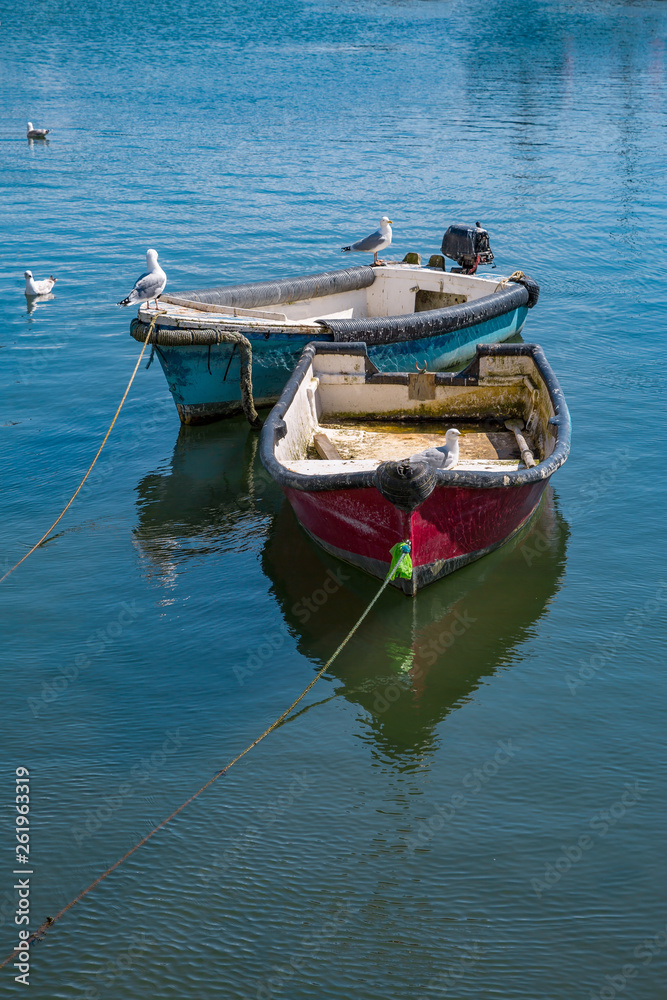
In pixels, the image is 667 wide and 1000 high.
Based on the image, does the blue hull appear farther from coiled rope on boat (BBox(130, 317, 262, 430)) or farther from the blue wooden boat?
Answer: coiled rope on boat (BBox(130, 317, 262, 430))

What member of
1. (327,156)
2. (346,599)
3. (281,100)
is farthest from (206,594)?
(281,100)

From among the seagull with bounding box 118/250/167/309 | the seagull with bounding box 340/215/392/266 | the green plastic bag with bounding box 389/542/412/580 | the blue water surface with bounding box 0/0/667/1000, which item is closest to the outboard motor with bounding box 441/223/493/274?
the seagull with bounding box 340/215/392/266

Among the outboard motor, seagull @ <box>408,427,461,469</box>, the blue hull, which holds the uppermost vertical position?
the outboard motor

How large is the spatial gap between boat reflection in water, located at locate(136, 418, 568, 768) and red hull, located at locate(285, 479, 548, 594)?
25 centimetres

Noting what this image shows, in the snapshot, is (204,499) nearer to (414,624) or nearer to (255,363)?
(255,363)

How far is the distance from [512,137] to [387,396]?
2253 cm

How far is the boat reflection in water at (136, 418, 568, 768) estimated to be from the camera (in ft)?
23.1

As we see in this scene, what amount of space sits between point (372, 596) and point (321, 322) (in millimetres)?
4511

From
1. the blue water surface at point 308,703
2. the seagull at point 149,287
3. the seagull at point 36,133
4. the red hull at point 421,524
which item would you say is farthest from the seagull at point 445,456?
the seagull at point 36,133

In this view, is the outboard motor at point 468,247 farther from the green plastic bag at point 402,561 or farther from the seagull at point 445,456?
the green plastic bag at point 402,561

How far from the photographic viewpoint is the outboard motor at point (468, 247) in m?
13.9

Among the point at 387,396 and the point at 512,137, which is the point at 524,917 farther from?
the point at 512,137

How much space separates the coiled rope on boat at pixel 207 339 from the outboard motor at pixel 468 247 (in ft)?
15.5

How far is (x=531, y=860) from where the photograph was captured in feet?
17.9
